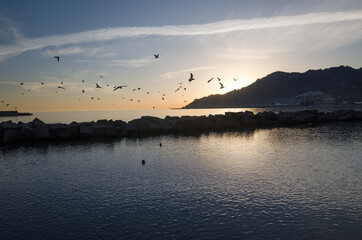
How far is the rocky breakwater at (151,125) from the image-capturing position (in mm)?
39219

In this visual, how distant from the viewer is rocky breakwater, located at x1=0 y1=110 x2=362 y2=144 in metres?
39.2

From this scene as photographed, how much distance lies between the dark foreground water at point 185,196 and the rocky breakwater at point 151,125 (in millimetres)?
12253

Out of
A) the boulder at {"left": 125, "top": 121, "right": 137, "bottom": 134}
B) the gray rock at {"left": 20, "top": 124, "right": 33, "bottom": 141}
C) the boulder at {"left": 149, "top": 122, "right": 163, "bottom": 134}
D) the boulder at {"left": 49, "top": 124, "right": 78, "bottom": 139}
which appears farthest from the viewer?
the boulder at {"left": 149, "top": 122, "right": 163, "bottom": 134}

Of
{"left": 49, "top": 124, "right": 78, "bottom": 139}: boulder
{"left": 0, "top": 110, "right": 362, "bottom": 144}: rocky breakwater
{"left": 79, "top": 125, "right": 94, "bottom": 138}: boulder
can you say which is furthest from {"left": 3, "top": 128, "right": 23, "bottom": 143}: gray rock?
{"left": 79, "top": 125, "right": 94, "bottom": 138}: boulder

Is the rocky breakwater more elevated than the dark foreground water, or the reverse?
the rocky breakwater

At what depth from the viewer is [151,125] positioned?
47.9 meters

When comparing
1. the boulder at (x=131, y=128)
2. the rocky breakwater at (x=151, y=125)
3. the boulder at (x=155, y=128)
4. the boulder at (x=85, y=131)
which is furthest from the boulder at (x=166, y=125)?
the boulder at (x=85, y=131)

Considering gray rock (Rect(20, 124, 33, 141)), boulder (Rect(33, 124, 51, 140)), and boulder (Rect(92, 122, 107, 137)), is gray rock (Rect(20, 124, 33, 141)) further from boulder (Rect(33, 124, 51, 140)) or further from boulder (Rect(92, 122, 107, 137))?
boulder (Rect(92, 122, 107, 137))

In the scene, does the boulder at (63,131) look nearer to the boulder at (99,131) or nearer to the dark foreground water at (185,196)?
the boulder at (99,131)

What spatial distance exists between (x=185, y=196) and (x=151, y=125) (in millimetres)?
33294

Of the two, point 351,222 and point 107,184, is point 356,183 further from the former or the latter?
point 107,184

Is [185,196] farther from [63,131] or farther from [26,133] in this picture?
[26,133]

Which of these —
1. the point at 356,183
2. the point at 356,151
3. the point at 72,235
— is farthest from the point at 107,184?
the point at 356,151

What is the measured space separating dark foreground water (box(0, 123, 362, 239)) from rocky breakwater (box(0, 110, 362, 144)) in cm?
1225
